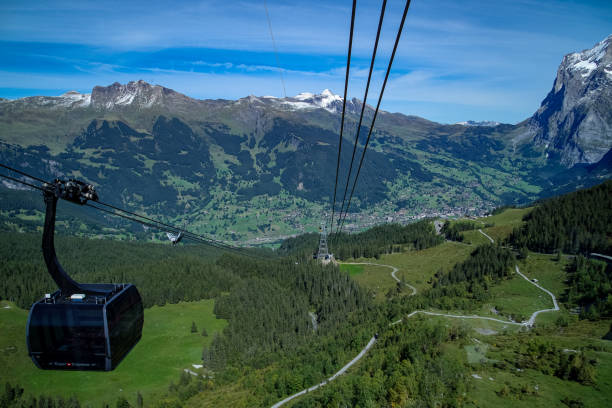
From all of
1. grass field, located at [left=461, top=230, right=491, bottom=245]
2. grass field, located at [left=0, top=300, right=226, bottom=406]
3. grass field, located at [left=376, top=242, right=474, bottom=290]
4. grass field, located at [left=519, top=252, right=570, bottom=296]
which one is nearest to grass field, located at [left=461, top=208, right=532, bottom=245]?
grass field, located at [left=461, top=230, right=491, bottom=245]

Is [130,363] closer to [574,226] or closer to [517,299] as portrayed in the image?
[517,299]

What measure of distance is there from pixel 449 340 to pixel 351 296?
71.8 metres

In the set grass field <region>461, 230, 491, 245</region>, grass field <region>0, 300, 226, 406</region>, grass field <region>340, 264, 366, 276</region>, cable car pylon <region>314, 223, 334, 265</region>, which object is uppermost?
grass field <region>461, 230, 491, 245</region>

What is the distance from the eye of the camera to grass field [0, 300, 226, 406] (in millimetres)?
85000

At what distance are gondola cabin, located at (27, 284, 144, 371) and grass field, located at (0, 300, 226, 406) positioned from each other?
72299mm

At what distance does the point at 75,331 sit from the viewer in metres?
20.7

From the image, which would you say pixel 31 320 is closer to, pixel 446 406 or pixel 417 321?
pixel 446 406

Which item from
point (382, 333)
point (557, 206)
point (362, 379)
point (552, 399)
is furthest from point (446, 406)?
point (557, 206)

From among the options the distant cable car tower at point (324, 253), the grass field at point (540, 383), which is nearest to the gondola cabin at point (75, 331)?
the grass field at point (540, 383)

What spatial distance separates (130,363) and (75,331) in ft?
299

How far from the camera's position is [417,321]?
7056 cm

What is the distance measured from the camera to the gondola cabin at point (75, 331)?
20578 millimetres

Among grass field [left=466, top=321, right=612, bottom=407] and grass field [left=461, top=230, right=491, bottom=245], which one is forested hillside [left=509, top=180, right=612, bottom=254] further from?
grass field [left=466, top=321, right=612, bottom=407]

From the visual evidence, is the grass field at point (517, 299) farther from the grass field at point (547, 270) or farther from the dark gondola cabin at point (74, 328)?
the dark gondola cabin at point (74, 328)
